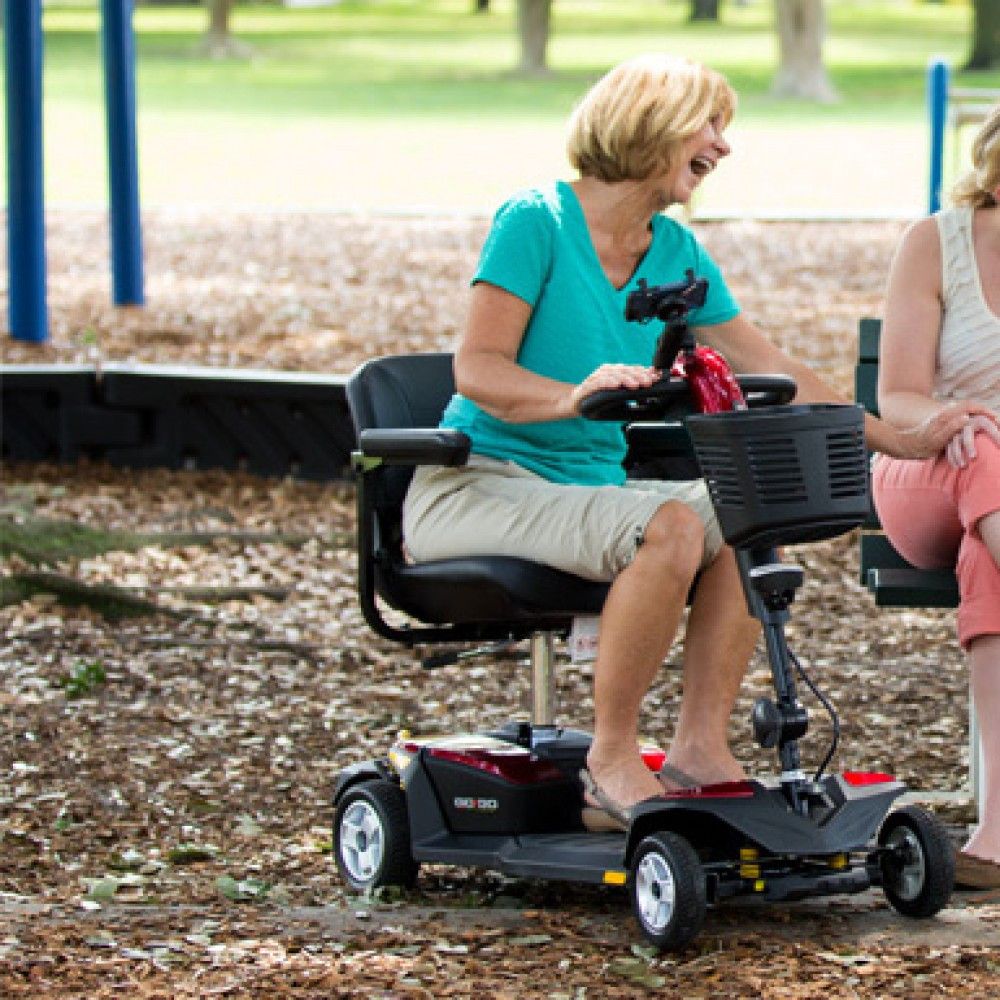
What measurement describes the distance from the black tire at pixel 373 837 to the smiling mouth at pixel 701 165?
1.18 meters

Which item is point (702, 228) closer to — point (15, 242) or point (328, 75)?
point (15, 242)

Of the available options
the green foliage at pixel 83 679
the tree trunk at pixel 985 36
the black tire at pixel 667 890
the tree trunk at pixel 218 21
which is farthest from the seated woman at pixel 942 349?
the tree trunk at pixel 218 21

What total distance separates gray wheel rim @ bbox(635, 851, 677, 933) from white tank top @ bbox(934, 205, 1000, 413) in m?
1.34

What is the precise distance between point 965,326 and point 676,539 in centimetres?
101

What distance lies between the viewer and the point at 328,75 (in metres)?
38.2

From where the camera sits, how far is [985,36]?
4028 centimetres

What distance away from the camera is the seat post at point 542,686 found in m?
4.53

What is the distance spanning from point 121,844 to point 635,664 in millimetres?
1306

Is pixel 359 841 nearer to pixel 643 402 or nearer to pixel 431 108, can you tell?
pixel 643 402

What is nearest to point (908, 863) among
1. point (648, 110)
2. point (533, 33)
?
point (648, 110)

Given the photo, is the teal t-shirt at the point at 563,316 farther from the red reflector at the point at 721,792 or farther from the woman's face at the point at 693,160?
the red reflector at the point at 721,792

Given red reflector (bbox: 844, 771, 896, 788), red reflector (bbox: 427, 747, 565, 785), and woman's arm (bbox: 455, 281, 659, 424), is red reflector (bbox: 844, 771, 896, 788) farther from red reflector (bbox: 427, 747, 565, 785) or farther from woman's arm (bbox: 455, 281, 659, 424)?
woman's arm (bbox: 455, 281, 659, 424)

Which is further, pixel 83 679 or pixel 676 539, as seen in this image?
pixel 83 679

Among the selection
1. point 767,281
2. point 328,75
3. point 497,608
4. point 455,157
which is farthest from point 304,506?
point 328,75
